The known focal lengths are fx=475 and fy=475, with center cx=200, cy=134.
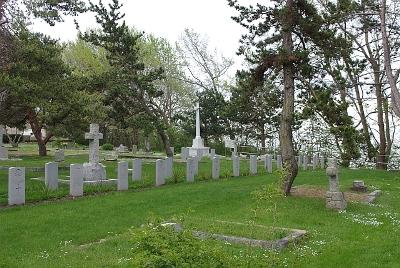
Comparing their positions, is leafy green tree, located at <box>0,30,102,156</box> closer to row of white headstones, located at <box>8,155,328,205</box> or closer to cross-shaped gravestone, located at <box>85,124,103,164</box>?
cross-shaped gravestone, located at <box>85,124,103,164</box>

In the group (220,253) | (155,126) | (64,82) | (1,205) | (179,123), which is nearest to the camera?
(220,253)

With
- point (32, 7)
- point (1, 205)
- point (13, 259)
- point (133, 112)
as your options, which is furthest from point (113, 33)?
point (13, 259)

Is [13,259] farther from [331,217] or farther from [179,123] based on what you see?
[179,123]

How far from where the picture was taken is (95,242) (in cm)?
857

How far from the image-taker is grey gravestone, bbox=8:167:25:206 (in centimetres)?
1244

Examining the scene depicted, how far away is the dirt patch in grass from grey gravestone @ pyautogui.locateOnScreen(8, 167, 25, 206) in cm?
832

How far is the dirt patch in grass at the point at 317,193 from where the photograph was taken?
15375 mm

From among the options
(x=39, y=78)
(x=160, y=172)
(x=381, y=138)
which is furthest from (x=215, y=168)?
(x=381, y=138)

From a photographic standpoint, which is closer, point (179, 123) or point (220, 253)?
point (220, 253)

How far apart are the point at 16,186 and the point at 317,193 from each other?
9.49m

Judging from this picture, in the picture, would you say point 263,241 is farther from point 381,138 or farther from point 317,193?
point 381,138

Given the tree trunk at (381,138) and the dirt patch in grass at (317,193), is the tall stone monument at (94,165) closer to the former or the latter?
the dirt patch in grass at (317,193)

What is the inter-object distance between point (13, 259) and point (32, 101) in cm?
995

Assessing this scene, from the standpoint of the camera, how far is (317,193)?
16031 millimetres
